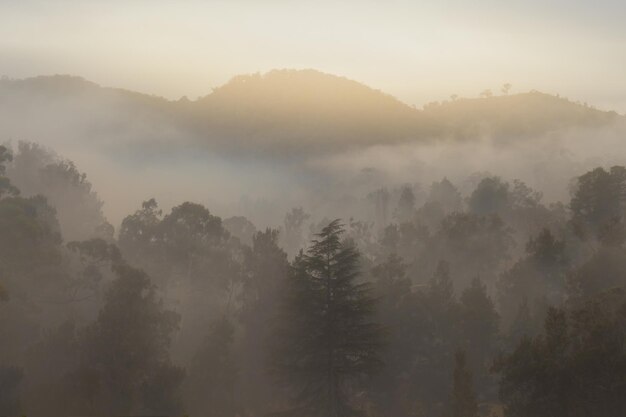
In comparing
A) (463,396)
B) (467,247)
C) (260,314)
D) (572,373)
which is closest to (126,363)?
(260,314)

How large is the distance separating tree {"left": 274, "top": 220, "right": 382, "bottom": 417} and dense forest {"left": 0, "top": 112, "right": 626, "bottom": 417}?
0.08m

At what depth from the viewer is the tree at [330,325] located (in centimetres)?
3478

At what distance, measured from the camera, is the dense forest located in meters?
30.9

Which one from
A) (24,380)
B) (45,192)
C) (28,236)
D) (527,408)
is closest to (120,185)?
(45,192)

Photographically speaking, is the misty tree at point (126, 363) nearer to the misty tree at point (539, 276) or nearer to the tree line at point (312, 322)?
the tree line at point (312, 322)

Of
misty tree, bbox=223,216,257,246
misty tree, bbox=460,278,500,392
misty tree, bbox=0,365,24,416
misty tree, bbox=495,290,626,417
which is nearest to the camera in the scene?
misty tree, bbox=495,290,626,417

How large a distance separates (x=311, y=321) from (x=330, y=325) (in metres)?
0.97

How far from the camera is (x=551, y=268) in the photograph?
54938 mm

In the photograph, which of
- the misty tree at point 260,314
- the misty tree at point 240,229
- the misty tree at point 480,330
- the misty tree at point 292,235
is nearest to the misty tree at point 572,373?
the misty tree at point 480,330

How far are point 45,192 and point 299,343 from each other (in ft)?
177

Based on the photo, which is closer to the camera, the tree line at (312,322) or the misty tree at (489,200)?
A: the tree line at (312,322)

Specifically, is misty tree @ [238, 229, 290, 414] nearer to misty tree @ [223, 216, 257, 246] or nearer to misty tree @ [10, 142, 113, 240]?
misty tree @ [10, 142, 113, 240]

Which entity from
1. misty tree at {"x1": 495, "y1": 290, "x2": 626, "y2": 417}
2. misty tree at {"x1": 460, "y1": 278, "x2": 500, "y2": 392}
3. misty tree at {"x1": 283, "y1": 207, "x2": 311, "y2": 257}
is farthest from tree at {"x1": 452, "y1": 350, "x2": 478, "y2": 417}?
misty tree at {"x1": 283, "y1": 207, "x2": 311, "y2": 257}

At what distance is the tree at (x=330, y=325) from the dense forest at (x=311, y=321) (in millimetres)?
75
